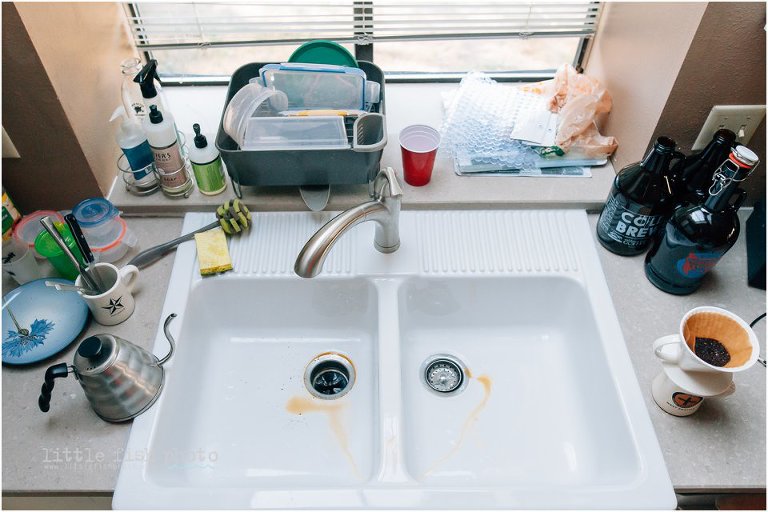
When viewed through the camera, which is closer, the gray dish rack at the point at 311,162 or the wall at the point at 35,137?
the wall at the point at 35,137

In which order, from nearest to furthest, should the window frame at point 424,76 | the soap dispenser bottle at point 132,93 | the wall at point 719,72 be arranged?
the wall at point 719,72
the soap dispenser bottle at point 132,93
the window frame at point 424,76

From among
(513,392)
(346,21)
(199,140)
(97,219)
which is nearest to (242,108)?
(199,140)

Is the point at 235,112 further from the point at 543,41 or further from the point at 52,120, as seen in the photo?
the point at 543,41

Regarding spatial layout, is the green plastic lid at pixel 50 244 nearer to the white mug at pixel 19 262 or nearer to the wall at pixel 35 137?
the white mug at pixel 19 262

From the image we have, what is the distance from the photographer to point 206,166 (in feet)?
3.50

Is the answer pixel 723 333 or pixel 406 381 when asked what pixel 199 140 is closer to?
pixel 406 381

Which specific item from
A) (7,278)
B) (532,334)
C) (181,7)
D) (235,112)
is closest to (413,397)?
(532,334)

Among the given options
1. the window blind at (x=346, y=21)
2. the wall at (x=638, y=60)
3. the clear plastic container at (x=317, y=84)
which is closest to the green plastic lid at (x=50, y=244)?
the clear plastic container at (x=317, y=84)

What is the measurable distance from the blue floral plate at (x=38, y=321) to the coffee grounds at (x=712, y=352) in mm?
1021

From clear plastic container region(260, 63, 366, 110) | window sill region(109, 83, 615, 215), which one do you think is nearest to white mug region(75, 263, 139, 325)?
window sill region(109, 83, 615, 215)

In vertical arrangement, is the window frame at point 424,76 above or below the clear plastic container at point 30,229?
above

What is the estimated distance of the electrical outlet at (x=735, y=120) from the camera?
972 mm

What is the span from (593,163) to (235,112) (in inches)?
30.8

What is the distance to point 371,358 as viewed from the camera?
108cm
